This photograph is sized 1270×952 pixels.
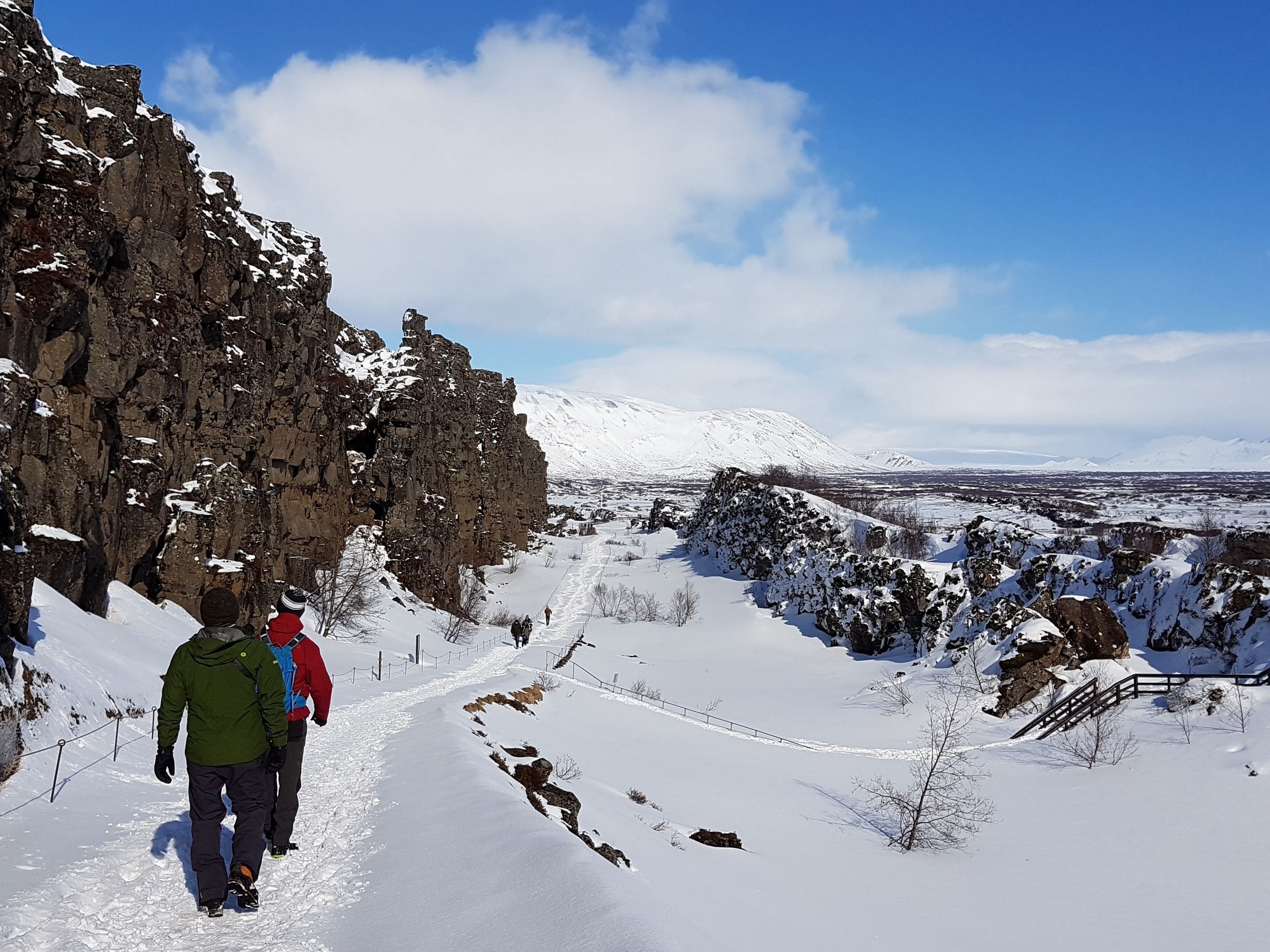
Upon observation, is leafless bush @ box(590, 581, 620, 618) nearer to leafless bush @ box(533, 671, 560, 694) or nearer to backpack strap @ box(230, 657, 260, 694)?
leafless bush @ box(533, 671, 560, 694)

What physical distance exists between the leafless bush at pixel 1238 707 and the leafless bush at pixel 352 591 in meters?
34.0

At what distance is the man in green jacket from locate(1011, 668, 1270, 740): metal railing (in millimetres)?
25600

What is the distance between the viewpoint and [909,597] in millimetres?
44125

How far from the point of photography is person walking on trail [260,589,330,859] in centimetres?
675

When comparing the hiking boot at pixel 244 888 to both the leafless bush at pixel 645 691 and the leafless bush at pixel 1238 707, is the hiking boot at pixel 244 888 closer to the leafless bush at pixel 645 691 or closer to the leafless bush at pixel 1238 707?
the leafless bush at pixel 1238 707

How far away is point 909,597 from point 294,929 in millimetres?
43251

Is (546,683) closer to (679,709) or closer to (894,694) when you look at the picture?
(679,709)

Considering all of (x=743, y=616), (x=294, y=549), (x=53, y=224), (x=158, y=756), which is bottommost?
(x=743, y=616)

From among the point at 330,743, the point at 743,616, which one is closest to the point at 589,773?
the point at 330,743

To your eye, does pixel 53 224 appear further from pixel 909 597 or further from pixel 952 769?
pixel 909 597

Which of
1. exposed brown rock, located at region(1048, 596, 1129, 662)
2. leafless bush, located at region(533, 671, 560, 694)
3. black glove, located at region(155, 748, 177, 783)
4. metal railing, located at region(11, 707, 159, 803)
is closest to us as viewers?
black glove, located at region(155, 748, 177, 783)

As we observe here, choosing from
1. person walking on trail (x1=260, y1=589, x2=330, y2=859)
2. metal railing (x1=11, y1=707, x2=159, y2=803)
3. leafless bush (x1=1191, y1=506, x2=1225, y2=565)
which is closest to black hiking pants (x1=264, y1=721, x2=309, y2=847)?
person walking on trail (x1=260, y1=589, x2=330, y2=859)

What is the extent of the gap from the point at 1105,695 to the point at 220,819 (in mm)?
27162

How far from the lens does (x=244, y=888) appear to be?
18.4 ft
